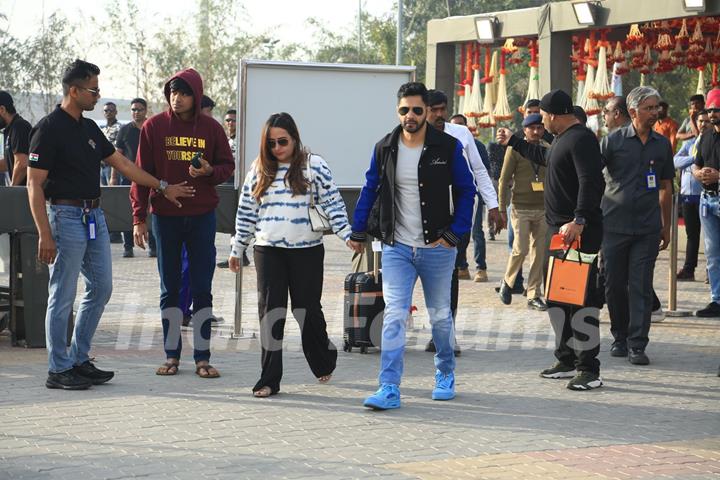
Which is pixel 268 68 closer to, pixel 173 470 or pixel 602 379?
pixel 602 379

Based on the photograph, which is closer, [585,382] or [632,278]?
[585,382]

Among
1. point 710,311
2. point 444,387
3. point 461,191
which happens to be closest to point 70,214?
point 461,191

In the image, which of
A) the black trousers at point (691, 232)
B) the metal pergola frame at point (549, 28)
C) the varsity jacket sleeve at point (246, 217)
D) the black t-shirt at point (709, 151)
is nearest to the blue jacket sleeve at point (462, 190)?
the varsity jacket sleeve at point (246, 217)

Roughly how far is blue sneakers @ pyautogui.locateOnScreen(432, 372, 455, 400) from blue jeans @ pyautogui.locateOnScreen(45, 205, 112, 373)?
2.31m

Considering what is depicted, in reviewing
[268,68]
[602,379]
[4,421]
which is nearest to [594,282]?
[602,379]

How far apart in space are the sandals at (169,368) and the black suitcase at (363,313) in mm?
1598

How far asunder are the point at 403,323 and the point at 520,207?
5.41m

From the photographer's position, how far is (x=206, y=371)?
902 centimetres

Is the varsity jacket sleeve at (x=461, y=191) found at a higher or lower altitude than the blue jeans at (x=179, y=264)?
higher

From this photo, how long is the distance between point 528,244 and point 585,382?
4.65 meters

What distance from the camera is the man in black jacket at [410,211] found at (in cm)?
805

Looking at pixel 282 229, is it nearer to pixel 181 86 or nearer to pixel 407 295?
pixel 407 295

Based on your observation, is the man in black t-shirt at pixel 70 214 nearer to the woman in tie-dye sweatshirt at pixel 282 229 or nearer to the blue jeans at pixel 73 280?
the blue jeans at pixel 73 280

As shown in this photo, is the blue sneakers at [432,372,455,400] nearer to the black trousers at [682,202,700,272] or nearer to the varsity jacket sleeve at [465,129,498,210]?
the varsity jacket sleeve at [465,129,498,210]
